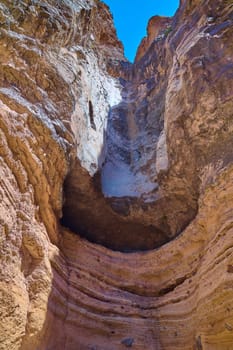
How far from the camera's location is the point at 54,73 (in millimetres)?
5414

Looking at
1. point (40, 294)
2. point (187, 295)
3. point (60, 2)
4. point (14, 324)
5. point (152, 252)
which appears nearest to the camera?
point (14, 324)

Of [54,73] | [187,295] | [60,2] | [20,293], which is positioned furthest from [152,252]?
[60,2]

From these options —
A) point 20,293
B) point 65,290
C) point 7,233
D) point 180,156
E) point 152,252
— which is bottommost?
point 20,293

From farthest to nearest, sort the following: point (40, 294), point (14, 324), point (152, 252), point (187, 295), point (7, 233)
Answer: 1. point (152, 252)
2. point (187, 295)
3. point (40, 294)
4. point (7, 233)
5. point (14, 324)

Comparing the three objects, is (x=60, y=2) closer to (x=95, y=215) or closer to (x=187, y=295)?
(x=95, y=215)

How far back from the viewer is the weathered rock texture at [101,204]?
4.00 meters

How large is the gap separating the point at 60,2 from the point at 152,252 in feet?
17.5

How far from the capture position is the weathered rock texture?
400cm

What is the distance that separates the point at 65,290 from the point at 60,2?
18.2 feet

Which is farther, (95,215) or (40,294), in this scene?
(95,215)

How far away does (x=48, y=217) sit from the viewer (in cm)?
490

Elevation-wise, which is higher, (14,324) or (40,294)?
(40,294)

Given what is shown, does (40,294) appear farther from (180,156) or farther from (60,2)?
(60,2)

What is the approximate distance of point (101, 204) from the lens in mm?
6457
